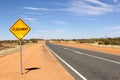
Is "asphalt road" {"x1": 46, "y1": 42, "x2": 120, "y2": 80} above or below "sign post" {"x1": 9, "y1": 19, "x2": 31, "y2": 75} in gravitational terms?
below

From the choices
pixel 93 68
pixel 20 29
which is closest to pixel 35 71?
pixel 20 29

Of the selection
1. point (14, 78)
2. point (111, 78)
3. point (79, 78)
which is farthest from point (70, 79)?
point (14, 78)

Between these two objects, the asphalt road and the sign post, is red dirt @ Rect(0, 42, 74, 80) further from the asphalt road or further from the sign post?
the sign post

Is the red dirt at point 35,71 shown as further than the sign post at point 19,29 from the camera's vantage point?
No

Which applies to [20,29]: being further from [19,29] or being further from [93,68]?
[93,68]

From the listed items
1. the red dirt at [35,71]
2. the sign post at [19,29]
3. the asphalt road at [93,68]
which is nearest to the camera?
the asphalt road at [93,68]

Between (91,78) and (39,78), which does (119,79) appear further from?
(39,78)

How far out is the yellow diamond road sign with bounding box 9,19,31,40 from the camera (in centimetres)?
1101

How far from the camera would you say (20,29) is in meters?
11.1

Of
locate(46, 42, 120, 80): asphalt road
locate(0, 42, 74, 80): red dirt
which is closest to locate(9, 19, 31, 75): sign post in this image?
locate(0, 42, 74, 80): red dirt

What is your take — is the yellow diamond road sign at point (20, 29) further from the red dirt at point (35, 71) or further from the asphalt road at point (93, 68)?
the asphalt road at point (93, 68)

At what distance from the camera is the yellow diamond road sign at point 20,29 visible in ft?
36.1

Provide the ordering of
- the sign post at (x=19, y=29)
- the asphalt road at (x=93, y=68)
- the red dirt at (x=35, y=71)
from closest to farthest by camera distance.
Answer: the asphalt road at (x=93, y=68) → the red dirt at (x=35, y=71) → the sign post at (x=19, y=29)

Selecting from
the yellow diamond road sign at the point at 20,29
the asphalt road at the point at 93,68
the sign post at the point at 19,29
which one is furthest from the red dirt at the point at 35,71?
the yellow diamond road sign at the point at 20,29
